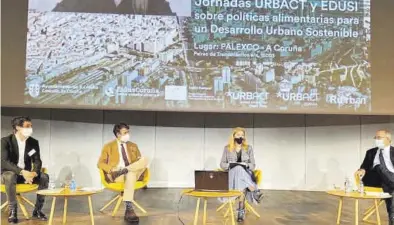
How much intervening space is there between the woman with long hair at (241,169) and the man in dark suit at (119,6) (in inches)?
87.0

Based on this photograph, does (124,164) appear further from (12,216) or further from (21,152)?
(12,216)

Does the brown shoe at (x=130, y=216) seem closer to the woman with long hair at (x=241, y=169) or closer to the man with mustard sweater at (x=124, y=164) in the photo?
the man with mustard sweater at (x=124, y=164)

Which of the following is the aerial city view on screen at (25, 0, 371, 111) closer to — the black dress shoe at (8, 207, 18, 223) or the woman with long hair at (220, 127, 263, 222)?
the woman with long hair at (220, 127, 263, 222)

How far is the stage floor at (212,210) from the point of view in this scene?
4.80m

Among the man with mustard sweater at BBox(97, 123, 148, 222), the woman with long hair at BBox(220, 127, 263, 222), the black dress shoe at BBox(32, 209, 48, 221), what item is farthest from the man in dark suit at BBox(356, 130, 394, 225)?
the black dress shoe at BBox(32, 209, 48, 221)

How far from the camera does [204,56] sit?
6145mm

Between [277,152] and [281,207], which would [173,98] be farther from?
[277,152]

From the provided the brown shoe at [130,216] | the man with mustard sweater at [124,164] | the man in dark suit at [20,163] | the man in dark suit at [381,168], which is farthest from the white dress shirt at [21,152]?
the man in dark suit at [381,168]

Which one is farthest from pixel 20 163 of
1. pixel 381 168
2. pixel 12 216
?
pixel 381 168

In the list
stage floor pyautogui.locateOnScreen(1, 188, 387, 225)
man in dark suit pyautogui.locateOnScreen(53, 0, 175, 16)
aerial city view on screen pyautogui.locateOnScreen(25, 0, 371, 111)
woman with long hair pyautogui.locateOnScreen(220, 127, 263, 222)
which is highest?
man in dark suit pyautogui.locateOnScreen(53, 0, 175, 16)

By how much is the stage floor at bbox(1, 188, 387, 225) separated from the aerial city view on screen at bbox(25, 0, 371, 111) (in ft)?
4.46

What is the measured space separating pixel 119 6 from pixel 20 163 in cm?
261

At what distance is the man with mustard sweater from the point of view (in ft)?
15.8

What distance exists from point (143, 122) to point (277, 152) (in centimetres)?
254
